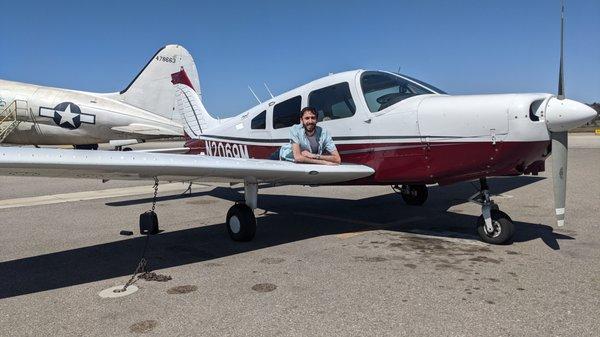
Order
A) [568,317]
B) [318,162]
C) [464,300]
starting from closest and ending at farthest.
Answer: [568,317] → [464,300] → [318,162]

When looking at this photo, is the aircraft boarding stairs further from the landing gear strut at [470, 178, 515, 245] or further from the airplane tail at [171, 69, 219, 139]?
the landing gear strut at [470, 178, 515, 245]

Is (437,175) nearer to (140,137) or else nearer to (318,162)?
(318,162)

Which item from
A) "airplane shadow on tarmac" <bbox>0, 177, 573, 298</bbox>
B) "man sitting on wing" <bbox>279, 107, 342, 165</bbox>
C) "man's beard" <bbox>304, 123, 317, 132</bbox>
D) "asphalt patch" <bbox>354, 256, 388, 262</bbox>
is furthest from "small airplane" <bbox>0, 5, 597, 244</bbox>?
"asphalt patch" <bbox>354, 256, 388, 262</bbox>

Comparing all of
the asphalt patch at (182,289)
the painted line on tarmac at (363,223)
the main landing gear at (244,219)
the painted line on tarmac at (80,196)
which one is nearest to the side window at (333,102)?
the main landing gear at (244,219)

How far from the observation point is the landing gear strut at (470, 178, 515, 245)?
5.30 metres

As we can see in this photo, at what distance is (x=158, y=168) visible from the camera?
4.56 meters

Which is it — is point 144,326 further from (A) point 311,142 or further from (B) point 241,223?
(A) point 311,142

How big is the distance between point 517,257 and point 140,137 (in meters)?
19.3

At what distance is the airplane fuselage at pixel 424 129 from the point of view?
4.70m

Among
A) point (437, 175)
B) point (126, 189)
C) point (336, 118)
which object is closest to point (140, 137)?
point (126, 189)

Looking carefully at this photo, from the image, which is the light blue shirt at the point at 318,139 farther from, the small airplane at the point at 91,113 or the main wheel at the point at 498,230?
the small airplane at the point at 91,113

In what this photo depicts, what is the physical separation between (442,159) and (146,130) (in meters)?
18.0

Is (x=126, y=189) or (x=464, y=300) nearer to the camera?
(x=464, y=300)

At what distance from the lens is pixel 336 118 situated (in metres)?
6.32
